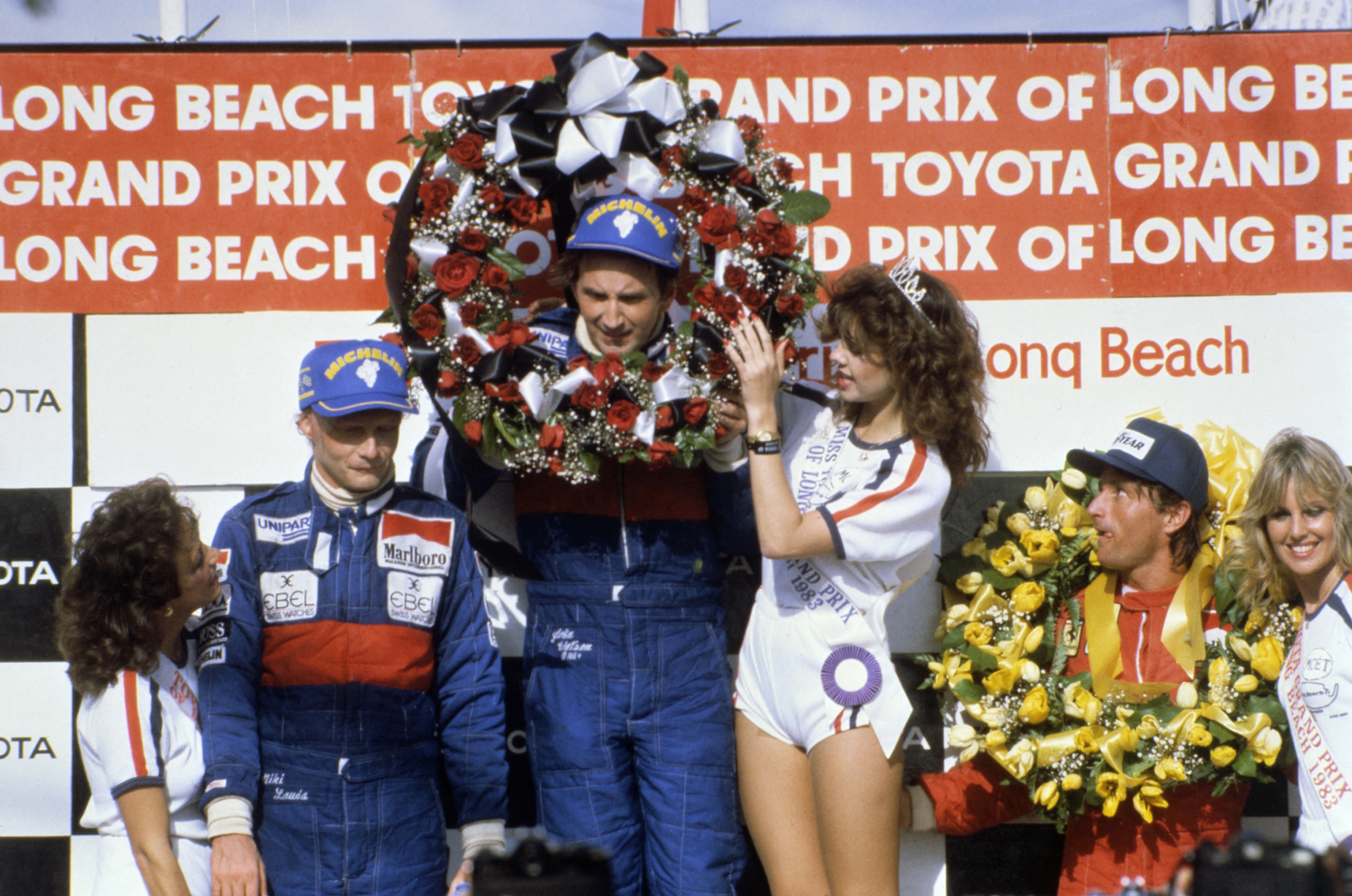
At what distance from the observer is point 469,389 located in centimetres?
295

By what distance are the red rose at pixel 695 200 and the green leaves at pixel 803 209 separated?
0.22 meters

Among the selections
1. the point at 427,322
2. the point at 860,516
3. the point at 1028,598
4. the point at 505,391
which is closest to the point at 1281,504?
the point at 1028,598

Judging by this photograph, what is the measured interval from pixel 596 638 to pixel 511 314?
86 cm

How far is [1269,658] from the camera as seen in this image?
10.0 feet

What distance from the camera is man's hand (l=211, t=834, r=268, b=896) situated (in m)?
2.56

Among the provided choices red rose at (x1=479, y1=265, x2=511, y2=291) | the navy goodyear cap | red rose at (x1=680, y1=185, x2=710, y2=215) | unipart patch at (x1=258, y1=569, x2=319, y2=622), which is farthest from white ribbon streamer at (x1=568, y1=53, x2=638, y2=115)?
the navy goodyear cap

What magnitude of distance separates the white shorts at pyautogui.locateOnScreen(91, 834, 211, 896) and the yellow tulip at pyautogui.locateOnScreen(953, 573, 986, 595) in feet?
6.81

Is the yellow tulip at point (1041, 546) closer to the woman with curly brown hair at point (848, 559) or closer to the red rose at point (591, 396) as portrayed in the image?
the woman with curly brown hair at point (848, 559)

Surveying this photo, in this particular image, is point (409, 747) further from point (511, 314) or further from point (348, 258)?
point (348, 258)

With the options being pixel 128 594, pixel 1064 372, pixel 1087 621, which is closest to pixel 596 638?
pixel 128 594

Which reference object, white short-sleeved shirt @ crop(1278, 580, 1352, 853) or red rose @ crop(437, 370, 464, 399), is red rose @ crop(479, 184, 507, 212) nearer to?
red rose @ crop(437, 370, 464, 399)

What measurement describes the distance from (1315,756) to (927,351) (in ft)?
4.40

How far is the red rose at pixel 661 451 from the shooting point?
288 cm

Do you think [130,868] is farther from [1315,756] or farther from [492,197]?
[1315,756]
